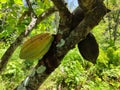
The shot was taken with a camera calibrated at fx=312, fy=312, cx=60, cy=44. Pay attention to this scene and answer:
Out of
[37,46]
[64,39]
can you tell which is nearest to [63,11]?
[64,39]

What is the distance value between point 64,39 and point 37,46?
6.1 inches

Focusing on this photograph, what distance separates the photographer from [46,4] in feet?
6.79

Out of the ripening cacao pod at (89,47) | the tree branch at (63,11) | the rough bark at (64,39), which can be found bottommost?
the ripening cacao pod at (89,47)

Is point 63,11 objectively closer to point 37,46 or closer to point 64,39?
point 64,39

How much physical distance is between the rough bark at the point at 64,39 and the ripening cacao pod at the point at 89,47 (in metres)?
0.06

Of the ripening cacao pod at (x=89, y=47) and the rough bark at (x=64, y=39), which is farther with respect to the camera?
the ripening cacao pod at (x=89, y=47)

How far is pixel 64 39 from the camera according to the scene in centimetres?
92

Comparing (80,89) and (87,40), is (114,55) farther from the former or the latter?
(87,40)

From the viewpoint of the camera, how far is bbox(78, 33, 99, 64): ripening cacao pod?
3.25 feet

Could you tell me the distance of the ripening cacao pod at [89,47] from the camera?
0.99 metres

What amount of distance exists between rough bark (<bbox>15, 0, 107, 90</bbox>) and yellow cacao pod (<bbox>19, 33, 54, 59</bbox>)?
0.06ft

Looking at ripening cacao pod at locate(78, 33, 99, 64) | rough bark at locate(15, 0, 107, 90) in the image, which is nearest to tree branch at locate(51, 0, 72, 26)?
rough bark at locate(15, 0, 107, 90)

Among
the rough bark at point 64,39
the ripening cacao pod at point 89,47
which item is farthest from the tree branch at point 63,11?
the ripening cacao pod at point 89,47

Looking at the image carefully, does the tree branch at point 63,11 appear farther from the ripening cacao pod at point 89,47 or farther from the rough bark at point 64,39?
the ripening cacao pod at point 89,47
